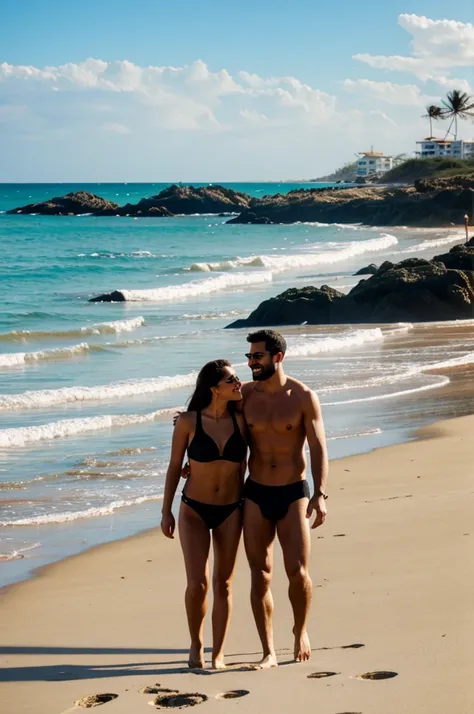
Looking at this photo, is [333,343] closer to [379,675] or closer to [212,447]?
[212,447]

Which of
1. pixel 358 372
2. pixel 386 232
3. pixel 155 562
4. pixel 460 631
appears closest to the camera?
pixel 460 631

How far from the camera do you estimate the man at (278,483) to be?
5.64 meters

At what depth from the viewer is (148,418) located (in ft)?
46.0

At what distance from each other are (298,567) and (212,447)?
75 cm

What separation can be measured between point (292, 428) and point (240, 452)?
300mm

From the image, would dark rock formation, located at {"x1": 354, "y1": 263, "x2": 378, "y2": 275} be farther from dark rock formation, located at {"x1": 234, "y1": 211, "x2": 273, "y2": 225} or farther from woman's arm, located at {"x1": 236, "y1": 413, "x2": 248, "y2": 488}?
dark rock formation, located at {"x1": 234, "y1": 211, "x2": 273, "y2": 225}

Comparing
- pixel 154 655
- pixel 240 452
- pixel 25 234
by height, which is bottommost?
→ pixel 154 655

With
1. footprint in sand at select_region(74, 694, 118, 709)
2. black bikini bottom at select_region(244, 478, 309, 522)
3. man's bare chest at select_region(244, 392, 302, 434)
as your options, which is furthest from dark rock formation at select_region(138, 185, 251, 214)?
footprint in sand at select_region(74, 694, 118, 709)

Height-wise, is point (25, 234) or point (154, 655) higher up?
point (25, 234)

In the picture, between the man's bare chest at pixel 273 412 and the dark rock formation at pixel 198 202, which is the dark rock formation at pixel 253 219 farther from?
the man's bare chest at pixel 273 412

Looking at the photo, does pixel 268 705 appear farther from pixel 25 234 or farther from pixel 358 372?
pixel 25 234

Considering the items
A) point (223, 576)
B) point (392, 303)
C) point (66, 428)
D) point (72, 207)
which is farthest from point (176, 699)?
point (72, 207)

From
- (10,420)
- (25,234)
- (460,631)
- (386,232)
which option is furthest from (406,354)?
(25,234)

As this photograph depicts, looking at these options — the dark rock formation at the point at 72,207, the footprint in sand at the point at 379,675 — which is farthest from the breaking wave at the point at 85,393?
the dark rock formation at the point at 72,207
